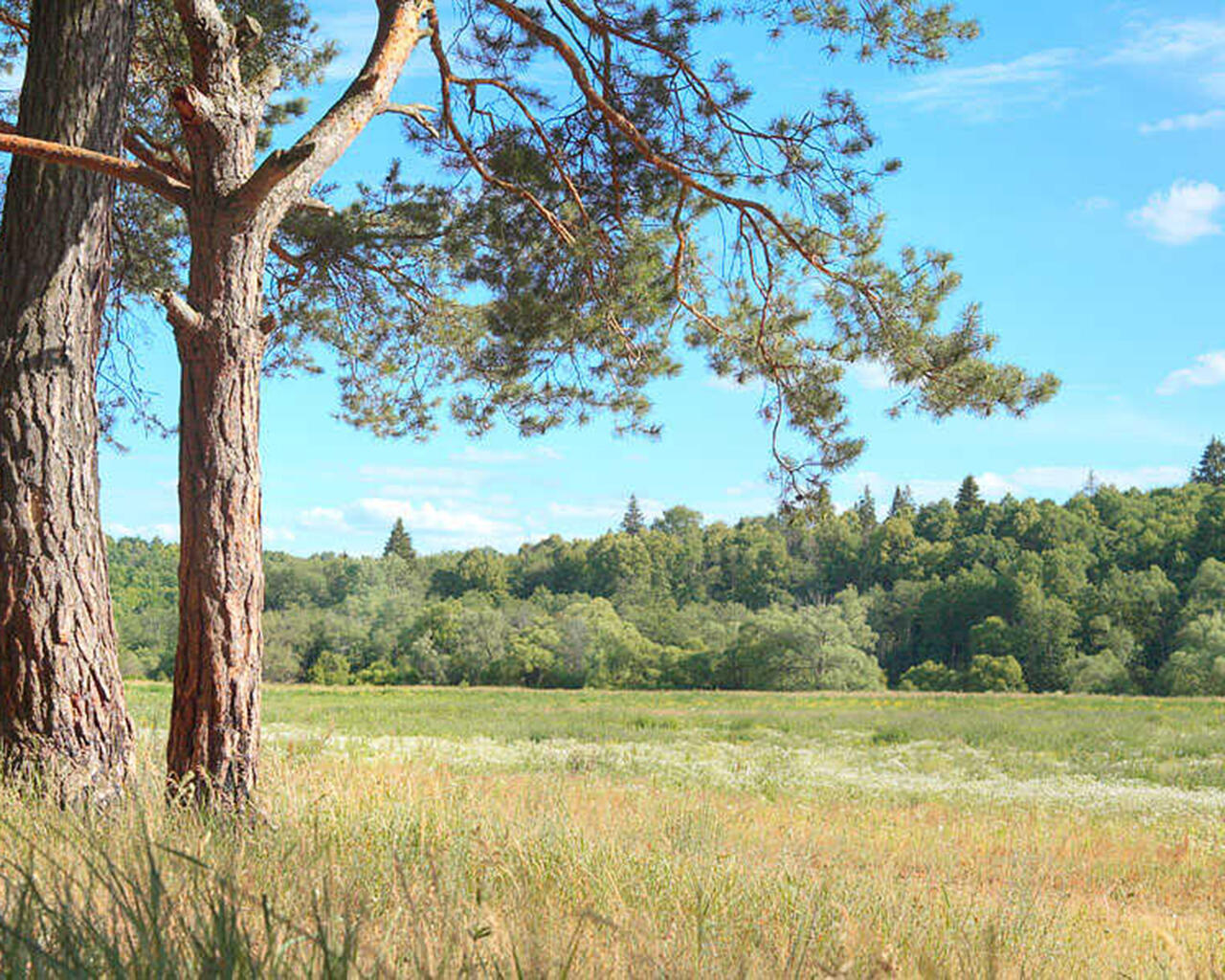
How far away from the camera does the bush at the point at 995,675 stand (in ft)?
174

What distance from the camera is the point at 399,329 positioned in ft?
33.7

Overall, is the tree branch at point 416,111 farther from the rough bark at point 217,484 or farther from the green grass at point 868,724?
the green grass at point 868,724

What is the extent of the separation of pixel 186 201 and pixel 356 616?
55543 millimetres

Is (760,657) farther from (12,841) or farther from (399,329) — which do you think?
(12,841)

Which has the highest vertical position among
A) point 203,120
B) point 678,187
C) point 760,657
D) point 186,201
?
point 678,187

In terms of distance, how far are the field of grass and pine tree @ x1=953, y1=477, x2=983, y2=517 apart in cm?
6502

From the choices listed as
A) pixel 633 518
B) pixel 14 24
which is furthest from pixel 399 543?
pixel 14 24

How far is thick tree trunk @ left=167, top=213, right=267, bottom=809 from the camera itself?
5.43 m

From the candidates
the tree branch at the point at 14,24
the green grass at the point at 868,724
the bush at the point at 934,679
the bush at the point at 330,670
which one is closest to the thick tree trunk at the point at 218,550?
the tree branch at the point at 14,24

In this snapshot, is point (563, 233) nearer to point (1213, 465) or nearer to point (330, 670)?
point (330, 670)

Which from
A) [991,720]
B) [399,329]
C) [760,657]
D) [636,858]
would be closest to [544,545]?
[760,657]

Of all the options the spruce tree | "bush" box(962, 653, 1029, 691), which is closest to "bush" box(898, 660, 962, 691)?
"bush" box(962, 653, 1029, 691)

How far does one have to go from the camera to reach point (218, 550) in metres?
5.47

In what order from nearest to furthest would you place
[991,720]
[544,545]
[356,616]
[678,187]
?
[678,187], [991,720], [356,616], [544,545]
